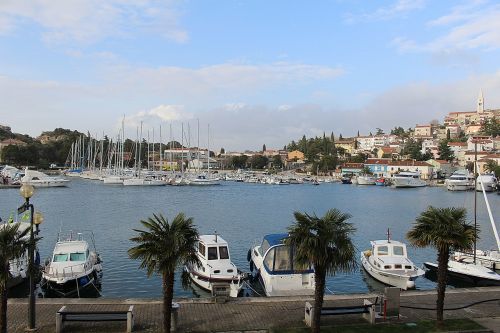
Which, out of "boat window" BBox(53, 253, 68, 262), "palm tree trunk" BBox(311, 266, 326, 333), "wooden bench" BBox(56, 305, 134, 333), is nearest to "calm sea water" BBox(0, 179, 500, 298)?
"boat window" BBox(53, 253, 68, 262)

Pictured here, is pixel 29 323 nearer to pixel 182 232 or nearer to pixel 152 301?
pixel 152 301

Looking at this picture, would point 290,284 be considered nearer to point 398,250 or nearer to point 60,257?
point 398,250

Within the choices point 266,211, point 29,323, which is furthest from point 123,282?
point 266,211

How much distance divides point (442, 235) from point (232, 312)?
792 cm

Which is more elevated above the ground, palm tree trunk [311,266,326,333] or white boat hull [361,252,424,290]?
palm tree trunk [311,266,326,333]

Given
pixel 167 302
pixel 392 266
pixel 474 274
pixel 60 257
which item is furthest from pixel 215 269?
pixel 474 274

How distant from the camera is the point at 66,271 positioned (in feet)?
84.7

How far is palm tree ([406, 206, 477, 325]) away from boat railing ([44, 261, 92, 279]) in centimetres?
1772

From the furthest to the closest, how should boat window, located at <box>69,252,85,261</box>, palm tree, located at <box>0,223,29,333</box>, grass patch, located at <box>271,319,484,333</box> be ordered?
boat window, located at <box>69,252,85,261</box>
grass patch, located at <box>271,319,484,333</box>
palm tree, located at <box>0,223,29,333</box>

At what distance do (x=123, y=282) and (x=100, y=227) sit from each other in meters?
26.4

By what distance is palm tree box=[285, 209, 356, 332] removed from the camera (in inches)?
570

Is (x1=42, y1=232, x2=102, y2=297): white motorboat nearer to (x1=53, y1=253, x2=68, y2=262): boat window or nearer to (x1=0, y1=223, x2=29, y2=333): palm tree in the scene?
(x1=53, y1=253, x2=68, y2=262): boat window

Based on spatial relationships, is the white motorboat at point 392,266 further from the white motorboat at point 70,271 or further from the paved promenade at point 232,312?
the white motorboat at point 70,271

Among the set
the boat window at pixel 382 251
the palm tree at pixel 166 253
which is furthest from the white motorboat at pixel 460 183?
the palm tree at pixel 166 253
